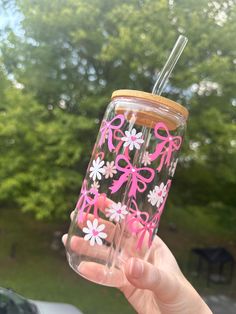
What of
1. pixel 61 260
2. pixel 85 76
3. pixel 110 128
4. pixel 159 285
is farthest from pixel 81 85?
pixel 159 285

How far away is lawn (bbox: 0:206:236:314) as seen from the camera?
167 inches

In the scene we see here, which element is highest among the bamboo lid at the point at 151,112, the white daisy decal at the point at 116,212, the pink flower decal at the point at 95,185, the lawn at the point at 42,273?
the bamboo lid at the point at 151,112

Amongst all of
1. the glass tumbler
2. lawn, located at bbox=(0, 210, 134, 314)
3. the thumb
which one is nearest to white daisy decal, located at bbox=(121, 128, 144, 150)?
the glass tumbler

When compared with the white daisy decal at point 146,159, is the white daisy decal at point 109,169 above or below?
below

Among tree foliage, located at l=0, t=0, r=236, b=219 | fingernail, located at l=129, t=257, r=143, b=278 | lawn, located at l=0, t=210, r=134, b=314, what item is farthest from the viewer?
lawn, located at l=0, t=210, r=134, b=314

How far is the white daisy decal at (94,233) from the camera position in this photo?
0.81 meters

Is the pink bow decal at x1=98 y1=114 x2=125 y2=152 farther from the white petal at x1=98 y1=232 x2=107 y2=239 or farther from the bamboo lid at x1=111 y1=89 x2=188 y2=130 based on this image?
the white petal at x1=98 y1=232 x2=107 y2=239

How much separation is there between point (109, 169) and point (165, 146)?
0.39 ft

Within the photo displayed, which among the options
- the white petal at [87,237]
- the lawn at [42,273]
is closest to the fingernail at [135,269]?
the white petal at [87,237]

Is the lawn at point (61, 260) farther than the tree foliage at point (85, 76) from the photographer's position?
Yes

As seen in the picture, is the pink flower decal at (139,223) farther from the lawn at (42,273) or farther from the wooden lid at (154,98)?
the lawn at (42,273)

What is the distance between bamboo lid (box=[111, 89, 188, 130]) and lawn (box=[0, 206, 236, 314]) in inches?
136

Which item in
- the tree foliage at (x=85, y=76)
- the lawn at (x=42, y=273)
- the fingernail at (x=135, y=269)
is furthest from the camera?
the lawn at (x=42, y=273)

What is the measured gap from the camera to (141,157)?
83 cm
